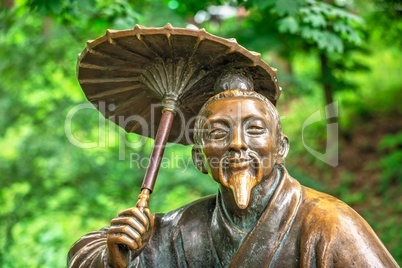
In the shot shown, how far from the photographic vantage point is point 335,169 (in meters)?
10.3

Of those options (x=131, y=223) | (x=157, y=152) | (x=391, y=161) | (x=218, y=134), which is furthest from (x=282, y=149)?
(x=391, y=161)

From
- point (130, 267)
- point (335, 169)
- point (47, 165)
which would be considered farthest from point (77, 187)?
point (335, 169)

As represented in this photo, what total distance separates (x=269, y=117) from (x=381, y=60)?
1030 cm

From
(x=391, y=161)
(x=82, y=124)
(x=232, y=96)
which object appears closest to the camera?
(x=232, y=96)

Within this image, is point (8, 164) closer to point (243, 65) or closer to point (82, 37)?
point (82, 37)

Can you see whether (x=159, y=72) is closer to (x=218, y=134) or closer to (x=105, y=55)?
(x=105, y=55)

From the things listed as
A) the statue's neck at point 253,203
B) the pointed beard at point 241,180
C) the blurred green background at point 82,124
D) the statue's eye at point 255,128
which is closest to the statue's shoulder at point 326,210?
the statue's neck at point 253,203

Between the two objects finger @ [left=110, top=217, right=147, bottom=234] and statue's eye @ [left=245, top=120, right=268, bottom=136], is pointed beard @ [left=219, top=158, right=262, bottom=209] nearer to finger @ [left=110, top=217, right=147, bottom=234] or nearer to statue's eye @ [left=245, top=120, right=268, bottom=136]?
statue's eye @ [left=245, top=120, right=268, bottom=136]

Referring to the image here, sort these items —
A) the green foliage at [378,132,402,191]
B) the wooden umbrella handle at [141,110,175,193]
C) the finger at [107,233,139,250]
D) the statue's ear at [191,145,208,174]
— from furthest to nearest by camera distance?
the green foliage at [378,132,402,191] → the statue's ear at [191,145,208,174] → the wooden umbrella handle at [141,110,175,193] → the finger at [107,233,139,250]

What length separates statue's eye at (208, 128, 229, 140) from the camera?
2.53 m

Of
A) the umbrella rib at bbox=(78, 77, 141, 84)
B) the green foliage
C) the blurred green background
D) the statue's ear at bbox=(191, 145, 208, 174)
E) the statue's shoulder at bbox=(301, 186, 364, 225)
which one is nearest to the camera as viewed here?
the statue's shoulder at bbox=(301, 186, 364, 225)

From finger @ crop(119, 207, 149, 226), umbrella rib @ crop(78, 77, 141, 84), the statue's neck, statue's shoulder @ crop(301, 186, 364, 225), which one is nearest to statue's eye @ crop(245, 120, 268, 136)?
the statue's neck

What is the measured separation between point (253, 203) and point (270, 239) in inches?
7.3

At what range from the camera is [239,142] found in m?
2.46
